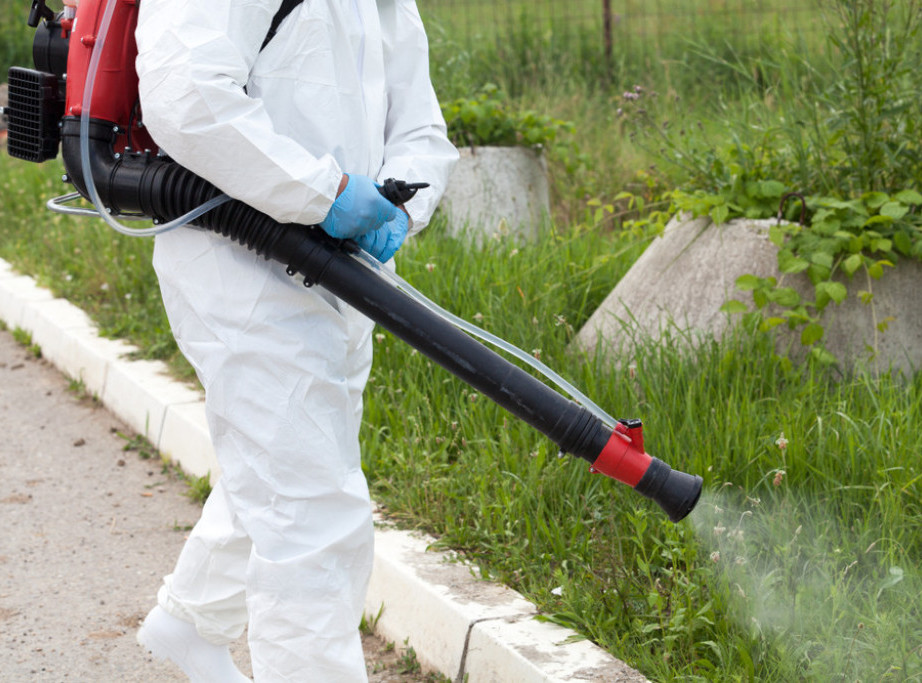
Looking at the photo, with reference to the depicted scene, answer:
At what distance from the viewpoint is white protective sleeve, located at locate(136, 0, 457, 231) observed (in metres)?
1.91

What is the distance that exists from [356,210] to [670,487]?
2.62 feet

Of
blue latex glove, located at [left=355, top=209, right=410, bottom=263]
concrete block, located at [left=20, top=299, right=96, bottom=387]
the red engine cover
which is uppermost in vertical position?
the red engine cover

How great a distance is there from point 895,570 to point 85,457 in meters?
3.07

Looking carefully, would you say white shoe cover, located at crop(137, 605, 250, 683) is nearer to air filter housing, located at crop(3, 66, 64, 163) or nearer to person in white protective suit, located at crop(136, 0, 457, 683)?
person in white protective suit, located at crop(136, 0, 457, 683)

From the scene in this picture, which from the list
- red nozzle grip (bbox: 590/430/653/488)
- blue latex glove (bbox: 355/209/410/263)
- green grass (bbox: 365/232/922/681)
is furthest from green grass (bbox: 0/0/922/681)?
blue latex glove (bbox: 355/209/410/263)

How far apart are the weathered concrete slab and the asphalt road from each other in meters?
1.42

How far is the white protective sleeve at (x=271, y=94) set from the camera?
191 centimetres

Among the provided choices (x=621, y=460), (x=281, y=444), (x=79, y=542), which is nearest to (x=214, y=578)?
(x=281, y=444)

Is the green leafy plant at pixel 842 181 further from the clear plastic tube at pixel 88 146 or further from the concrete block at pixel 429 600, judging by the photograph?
the clear plastic tube at pixel 88 146

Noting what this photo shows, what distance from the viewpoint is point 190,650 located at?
8.27ft

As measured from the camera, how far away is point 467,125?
5578 mm

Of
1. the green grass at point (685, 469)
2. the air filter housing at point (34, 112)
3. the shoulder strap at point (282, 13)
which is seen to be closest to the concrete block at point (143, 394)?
the green grass at point (685, 469)

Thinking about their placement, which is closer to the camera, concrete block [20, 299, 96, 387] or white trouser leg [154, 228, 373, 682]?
white trouser leg [154, 228, 373, 682]

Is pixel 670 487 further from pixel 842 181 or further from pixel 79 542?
pixel 79 542
